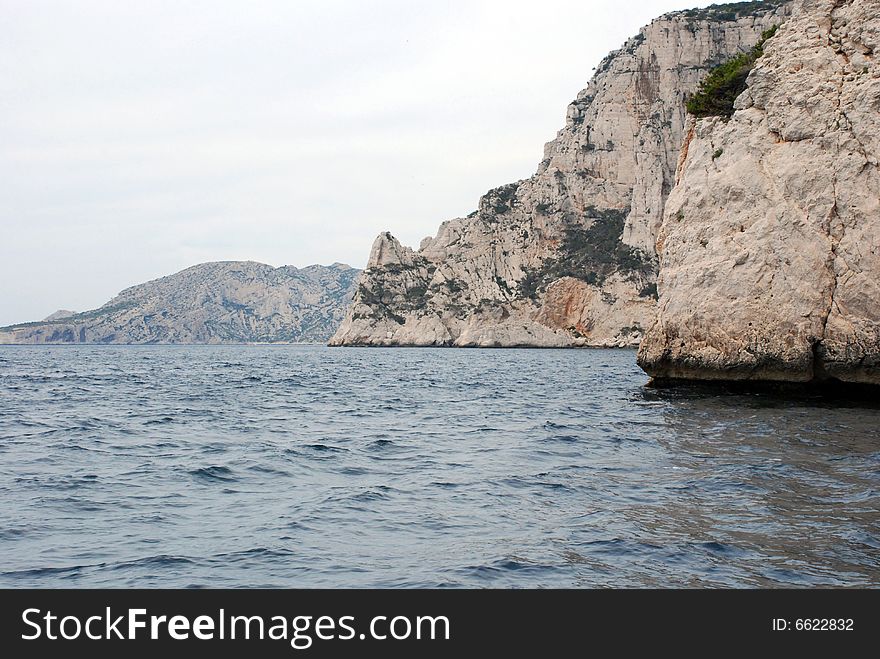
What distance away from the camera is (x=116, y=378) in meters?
44.4

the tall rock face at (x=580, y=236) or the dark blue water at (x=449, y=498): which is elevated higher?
the tall rock face at (x=580, y=236)

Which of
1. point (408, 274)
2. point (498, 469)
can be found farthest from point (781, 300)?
point (408, 274)

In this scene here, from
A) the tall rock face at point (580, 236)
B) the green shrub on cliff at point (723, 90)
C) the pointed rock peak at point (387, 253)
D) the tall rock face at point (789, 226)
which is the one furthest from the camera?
the pointed rock peak at point (387, 253)

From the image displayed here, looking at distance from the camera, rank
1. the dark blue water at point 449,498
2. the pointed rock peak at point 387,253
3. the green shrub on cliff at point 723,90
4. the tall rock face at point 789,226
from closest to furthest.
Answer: the dark blue water at point 449,498 → the tall rock face at point 789,226 → the green shrub on cliff at point 723,90 → the pointed rock peak at point 387,253

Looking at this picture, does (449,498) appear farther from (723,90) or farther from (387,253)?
(387,253)

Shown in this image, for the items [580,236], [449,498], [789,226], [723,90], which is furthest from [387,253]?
[449,498]

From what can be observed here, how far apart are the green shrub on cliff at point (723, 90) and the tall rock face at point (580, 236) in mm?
73983

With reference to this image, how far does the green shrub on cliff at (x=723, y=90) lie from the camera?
92.6 feet

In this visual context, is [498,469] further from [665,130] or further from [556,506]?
[665,130]

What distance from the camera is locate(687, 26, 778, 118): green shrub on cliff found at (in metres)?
28.2

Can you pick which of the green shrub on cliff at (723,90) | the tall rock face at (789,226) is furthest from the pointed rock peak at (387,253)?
the tall rock face at (789,226)

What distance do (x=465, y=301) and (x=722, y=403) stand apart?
104 metres

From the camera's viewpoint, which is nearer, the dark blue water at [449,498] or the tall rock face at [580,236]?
the dark blue water at [449,498]

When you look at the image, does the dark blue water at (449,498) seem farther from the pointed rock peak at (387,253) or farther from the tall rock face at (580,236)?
the pointed rock peak at (387,253)
